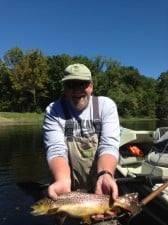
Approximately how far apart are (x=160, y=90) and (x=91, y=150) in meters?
127

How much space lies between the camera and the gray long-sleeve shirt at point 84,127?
4.37 metres

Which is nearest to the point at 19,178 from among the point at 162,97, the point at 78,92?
the point at 78,92

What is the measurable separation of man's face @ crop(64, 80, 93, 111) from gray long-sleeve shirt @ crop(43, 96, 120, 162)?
109 millimetres

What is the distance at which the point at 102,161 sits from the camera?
168 inches

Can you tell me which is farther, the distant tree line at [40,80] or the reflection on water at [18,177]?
the distant tree line at [40,80]

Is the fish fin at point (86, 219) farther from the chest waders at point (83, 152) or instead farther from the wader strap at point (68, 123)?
the wader strap at point (68, 123)

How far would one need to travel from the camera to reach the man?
14.1ft

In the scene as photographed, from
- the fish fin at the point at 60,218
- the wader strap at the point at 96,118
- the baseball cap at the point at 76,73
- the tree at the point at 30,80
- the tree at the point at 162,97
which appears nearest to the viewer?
the fish fin at the point at 60,218

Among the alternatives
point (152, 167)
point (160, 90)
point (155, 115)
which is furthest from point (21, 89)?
point (152, 167)

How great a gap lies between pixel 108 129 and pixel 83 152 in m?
0.38

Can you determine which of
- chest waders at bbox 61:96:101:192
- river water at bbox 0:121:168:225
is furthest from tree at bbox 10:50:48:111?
chest waders at bbox 61:96:101:192

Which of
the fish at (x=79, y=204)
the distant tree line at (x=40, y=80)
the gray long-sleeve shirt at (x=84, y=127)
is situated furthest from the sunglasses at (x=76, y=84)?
the distant tree line at (x=40, y=80)

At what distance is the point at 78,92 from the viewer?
431 cm

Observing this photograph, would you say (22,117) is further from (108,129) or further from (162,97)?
(108,129)
